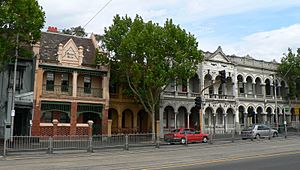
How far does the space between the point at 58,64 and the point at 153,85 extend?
9.74m

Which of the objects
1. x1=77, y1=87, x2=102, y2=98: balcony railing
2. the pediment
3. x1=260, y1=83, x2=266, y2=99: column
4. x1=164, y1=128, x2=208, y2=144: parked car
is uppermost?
x1=260, y1=83, x2=266, y2=99: column

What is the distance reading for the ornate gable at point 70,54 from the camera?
107ft

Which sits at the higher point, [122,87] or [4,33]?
[4,33]

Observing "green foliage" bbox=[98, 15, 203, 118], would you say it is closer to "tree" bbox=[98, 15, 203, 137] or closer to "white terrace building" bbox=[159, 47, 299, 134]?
"tree" bbox=[98, 15, 203, 137]

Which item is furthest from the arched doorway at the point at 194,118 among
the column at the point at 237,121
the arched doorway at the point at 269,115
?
the arched doorway at the point at 269,115

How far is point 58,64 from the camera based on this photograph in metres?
32.2

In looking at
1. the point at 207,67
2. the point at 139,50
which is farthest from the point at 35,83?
the point at 207,67

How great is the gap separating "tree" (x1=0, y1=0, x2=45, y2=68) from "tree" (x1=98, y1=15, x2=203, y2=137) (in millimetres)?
8692

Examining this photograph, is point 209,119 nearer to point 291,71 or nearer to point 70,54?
→ point 291,71

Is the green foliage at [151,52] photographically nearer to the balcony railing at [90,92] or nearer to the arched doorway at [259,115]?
the balcony railing at [90,92]

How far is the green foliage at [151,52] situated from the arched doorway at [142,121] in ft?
22.0

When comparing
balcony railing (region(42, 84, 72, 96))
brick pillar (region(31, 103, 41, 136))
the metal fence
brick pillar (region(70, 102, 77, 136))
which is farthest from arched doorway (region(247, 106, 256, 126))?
brick pillar (region(31, 103, 41, 136))

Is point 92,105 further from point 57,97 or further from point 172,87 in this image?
point 172,87

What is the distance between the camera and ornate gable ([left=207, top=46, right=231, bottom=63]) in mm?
42750
